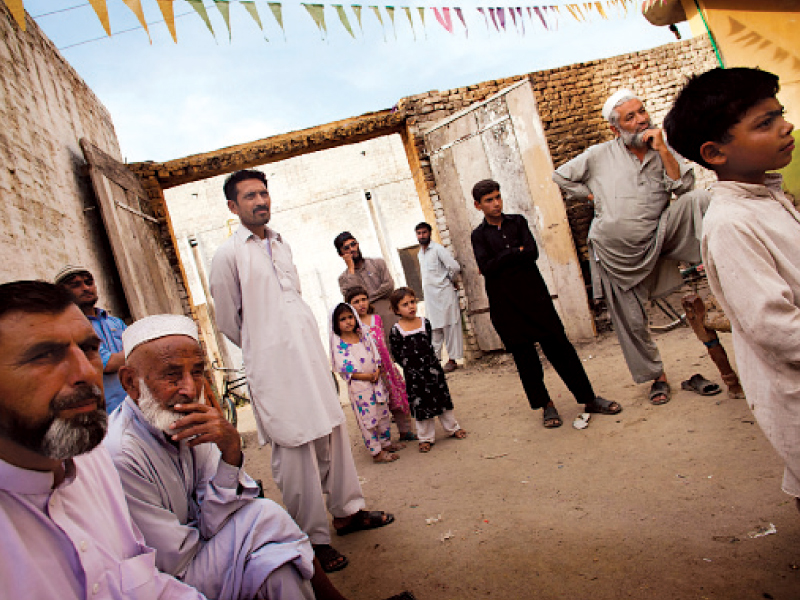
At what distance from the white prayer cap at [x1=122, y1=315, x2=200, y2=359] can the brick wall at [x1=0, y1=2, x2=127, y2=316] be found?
2.35m

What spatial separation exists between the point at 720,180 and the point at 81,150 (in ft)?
19.7

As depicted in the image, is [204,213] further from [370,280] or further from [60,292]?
[60,292]

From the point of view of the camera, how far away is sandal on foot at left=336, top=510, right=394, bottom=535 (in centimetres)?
272

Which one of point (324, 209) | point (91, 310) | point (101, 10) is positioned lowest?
point (91, 310)

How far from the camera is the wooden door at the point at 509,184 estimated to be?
593 cm

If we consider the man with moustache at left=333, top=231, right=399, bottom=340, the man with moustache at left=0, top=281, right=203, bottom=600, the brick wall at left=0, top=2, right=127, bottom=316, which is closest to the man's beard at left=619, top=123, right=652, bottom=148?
the man with moustache at left=333, top=231, right=399, bottom=340

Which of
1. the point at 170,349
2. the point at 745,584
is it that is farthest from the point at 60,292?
the point at 745,584

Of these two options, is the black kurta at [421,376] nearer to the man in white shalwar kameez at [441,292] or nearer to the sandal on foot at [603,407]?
the sandal on foot at [603,407]

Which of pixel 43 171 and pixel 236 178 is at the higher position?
pixel 43 171

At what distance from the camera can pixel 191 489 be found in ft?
5.60

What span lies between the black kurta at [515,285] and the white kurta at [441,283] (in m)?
2.90

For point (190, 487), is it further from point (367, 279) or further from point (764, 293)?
point (367, 279)

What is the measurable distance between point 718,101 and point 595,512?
1.70 m

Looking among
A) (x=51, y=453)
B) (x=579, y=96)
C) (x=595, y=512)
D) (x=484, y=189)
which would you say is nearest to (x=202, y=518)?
(x=51, y=453)
